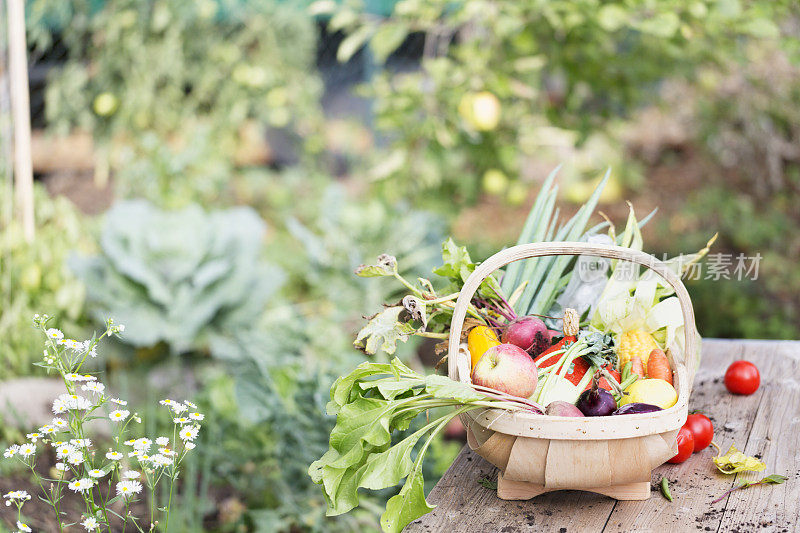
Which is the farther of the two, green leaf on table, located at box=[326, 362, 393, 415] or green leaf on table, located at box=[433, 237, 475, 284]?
green leaf on table, located at box=[433, 237, 475, 284]

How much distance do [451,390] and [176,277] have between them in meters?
1.94

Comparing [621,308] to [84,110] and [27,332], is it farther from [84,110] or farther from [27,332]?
[84,110]

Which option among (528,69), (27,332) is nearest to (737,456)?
(528,69)

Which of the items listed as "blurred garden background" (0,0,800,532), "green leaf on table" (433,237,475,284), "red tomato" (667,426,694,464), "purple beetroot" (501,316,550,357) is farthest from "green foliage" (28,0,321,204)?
"red tomato" (667,426,694,464)

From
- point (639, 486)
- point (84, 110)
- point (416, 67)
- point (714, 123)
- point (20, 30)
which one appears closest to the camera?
point (639, 486)

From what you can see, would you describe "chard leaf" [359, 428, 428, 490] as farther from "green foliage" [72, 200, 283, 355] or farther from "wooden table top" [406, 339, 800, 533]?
"green foliage" [72, 200, 283, 355]

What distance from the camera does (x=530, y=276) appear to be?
4.92ft

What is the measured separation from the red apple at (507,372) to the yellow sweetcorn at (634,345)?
0.88 ft

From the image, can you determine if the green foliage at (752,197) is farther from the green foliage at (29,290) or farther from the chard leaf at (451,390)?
the green foliage at (29,290)

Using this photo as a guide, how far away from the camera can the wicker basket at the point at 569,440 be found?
3.60 ft

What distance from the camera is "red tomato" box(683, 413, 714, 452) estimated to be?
1.37 m

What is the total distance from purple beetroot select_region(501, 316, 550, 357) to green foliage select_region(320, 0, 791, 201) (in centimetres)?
140

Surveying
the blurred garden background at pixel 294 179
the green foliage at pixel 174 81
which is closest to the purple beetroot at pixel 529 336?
the blurred garden background at pixel 294 179

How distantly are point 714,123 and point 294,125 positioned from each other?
261 centimetres
